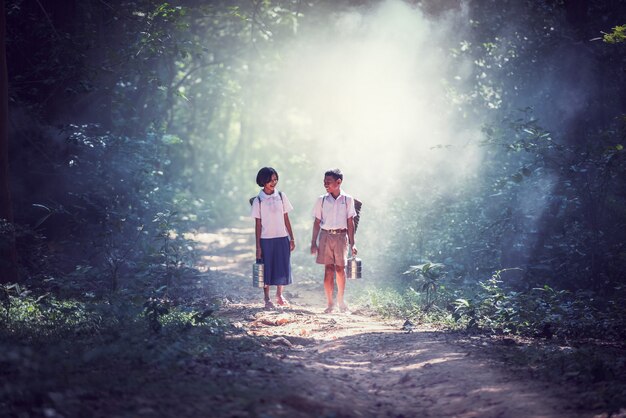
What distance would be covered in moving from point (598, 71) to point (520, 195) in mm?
3255

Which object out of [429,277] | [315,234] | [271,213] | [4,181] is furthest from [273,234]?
[4,181]

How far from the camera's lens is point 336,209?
409 inches

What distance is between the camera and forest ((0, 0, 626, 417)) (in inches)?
248

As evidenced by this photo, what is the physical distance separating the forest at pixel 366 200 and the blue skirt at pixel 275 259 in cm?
94

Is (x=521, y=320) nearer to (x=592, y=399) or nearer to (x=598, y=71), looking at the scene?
(x=592, y=399)

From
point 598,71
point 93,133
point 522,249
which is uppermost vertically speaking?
point 598,71

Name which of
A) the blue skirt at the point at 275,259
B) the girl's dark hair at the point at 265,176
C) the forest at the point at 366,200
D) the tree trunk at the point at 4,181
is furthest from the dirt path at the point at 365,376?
the tree trunk at the point at 4,181

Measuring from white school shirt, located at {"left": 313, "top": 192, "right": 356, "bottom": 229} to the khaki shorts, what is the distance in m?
0.18

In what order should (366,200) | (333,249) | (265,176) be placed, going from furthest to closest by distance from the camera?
(366,200), (333,249), (265,176)

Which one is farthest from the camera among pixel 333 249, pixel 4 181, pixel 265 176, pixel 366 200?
pixel 366 200

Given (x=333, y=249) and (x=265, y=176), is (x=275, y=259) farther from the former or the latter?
(x=265, y=176)

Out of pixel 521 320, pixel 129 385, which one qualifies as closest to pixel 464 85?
pixel 521 320

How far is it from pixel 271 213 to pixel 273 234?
0.36 metres

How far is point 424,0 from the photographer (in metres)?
16.4
